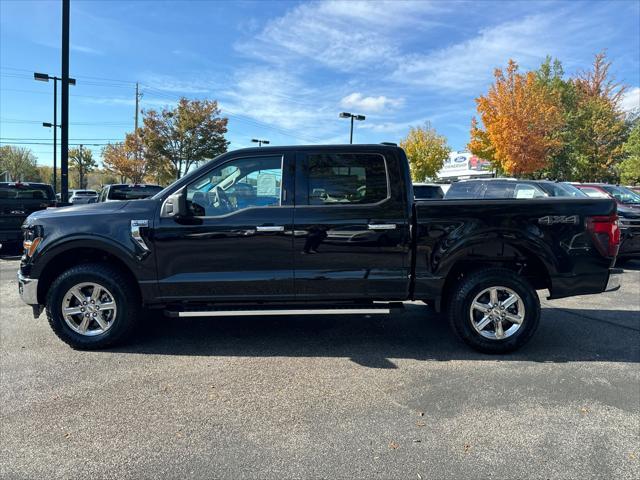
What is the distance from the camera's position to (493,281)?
173 inches

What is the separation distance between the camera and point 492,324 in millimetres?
4473

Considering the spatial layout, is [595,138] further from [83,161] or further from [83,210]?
[83,161]

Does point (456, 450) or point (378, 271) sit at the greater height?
point (378, 271)

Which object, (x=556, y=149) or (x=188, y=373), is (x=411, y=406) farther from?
(x=556, y=149)

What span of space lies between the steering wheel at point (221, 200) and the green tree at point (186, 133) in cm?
2905

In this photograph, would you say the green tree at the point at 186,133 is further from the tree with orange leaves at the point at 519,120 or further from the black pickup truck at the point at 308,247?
the black pickup truck at the point at 308,247

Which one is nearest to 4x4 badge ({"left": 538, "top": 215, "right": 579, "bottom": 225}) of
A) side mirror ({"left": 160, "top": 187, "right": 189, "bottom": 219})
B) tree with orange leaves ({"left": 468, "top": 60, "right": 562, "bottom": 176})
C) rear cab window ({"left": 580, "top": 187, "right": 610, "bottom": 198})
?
side mirror ({"left": 160, "top": 187, "right": 189, "bottom": 219})

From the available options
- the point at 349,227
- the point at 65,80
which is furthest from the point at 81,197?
the point at 349,227

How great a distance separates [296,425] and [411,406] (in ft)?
2.98

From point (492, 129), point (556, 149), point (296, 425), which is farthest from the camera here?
point (556, 149)

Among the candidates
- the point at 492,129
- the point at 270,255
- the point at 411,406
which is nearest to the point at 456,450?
the point at 411,406

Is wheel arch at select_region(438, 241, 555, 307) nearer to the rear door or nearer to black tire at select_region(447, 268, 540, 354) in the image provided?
black tire at select_region(447, 268, 540, 354)

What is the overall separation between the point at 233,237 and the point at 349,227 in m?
1.12

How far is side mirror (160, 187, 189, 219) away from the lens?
4152 millimetres
